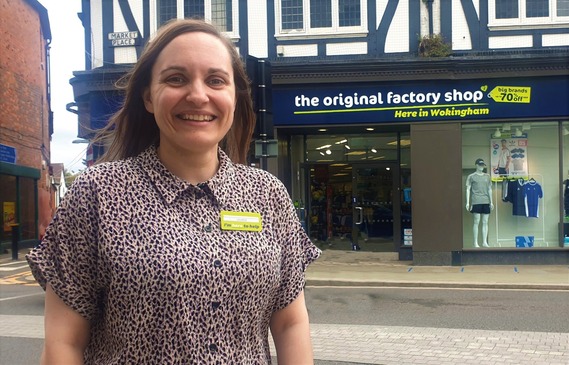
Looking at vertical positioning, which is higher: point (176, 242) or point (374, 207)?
point (176, 242)

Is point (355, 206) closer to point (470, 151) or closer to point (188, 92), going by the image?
point (470, 151)

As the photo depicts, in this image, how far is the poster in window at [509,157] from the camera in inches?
551

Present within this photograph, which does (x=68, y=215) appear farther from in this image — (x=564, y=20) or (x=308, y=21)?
(x=564, y=20)

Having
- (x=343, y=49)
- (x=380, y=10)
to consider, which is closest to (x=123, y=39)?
(x=343, y=49)

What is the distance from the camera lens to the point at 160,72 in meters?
1.76

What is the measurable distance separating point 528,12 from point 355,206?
20.1ft

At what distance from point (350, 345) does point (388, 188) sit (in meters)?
9.21

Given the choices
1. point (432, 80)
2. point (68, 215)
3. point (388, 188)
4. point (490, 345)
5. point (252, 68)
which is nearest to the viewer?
point (68, 215)

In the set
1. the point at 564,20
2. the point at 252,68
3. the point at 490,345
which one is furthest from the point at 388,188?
the point at 490,345

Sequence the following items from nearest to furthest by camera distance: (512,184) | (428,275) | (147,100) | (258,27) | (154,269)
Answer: (154,269), (147,100), (428,275), (512,184), (258,27)

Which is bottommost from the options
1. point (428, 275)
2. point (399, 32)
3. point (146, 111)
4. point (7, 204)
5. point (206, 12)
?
point (428, 275)

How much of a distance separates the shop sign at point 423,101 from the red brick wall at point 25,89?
1164 cm

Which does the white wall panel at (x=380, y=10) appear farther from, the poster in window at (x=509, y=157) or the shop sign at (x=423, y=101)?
the poster in window at (x=509, y=157)

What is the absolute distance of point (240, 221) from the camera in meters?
1.79
